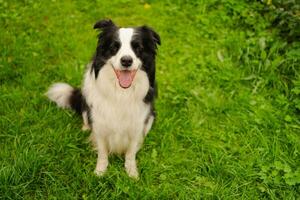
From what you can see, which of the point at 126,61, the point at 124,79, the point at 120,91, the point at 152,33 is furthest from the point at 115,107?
the point at 152,33

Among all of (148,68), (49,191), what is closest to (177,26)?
(148,68)

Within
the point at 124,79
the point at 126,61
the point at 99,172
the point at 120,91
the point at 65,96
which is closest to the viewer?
the point at 126,61

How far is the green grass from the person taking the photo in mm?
3070

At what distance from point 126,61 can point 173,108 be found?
1.35 metres

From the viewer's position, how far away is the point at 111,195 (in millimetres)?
2955

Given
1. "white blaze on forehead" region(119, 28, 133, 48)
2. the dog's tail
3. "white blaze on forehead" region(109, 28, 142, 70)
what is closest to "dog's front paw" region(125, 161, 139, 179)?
the dog's tail

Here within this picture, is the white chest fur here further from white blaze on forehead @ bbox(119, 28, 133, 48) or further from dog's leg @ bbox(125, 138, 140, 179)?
white blaze on forehead @ bbox(119, 28, 133, 48)

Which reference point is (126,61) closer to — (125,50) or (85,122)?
(125,50)

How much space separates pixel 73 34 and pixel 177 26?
3.82ft

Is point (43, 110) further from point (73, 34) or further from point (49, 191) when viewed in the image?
point (73, 34)

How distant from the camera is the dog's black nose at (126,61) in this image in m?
2.51

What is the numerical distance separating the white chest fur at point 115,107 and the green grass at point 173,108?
30 centimetres

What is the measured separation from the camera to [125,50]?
256cm

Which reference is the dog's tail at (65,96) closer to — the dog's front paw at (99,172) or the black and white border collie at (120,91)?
the black and white border collie at (120,91)
